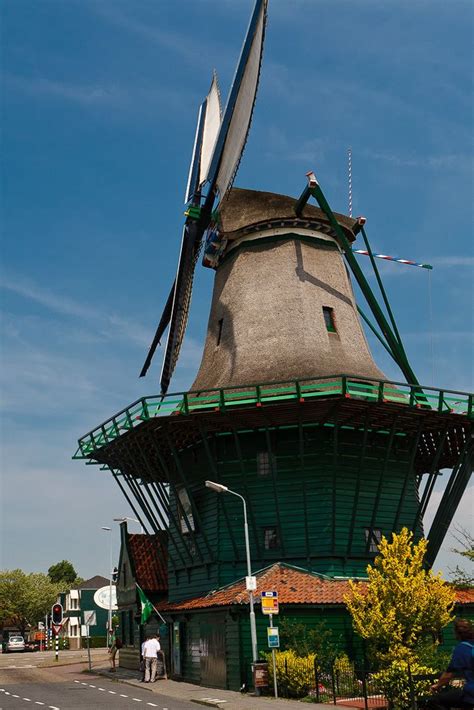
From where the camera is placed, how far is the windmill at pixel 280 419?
27422 millimetres

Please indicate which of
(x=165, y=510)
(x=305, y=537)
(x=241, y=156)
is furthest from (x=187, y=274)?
(x=305, y=537)

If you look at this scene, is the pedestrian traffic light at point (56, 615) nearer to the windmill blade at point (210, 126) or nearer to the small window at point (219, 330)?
the small window at point (219, 330)

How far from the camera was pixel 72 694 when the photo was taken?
2511cm

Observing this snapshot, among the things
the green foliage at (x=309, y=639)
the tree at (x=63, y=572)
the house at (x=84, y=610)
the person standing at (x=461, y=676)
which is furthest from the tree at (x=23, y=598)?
the person standing at (x=461, y=676)

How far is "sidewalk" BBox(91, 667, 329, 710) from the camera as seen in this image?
67.2 ft

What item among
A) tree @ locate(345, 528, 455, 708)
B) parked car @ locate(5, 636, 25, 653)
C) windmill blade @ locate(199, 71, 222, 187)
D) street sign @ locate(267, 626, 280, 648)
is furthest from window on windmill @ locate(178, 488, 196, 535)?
parked car @ locate(5, 636, 25, 653)

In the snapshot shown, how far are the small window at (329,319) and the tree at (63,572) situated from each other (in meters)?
127

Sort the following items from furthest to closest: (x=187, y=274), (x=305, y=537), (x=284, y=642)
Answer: (x=187, y=274), (x=305, y=537), (x=284, y=642)

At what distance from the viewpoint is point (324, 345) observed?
31141mm

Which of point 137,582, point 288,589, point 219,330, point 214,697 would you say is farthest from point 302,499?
point 137,582

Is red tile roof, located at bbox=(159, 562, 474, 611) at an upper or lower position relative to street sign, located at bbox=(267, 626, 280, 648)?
upper

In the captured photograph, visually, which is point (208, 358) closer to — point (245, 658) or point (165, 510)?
point (165, 510)

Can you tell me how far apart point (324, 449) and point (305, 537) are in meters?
3.25

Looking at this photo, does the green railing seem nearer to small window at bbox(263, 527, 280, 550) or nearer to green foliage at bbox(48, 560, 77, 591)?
small window at bbox(263, 527, 280, 550)
